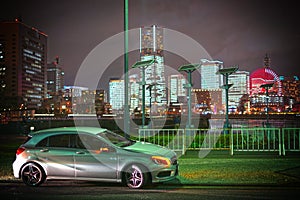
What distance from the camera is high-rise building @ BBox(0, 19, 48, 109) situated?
164 m

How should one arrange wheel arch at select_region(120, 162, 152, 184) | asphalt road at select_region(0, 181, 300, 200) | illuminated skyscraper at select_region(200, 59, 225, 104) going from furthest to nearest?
illuminated skyscraper at select_region(200, 59, 225, 104)
wheel arch at select_region(120, 162, 152, 184)
asphalt road at select_region(0, 181, 300, 200)

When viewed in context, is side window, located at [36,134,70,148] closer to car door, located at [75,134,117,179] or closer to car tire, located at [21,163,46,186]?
car door, located at [75,134,117,179]

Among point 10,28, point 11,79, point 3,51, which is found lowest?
point 11,79

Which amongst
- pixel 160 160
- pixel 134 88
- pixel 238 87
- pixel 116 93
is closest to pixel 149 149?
pixel 160 160

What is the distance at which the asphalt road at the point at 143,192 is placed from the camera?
7.65 meters

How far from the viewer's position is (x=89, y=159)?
8.66 meters

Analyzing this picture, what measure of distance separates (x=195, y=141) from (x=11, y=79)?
542ft

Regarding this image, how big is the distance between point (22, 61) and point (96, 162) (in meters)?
172

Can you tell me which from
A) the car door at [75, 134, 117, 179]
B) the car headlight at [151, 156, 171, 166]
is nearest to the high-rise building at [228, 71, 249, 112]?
the car headlight at [151, 156, 171, 166]

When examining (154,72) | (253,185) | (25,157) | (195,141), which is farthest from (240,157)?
(154,72)

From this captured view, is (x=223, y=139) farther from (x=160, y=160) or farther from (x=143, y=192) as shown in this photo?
(x=143, y=192)

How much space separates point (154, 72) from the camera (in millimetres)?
50125

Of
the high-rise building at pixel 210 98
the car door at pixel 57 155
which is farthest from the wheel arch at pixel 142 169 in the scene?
the high-rise building at pixel 210 98

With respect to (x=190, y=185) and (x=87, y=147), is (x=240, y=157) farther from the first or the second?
(x=87, y=147)
